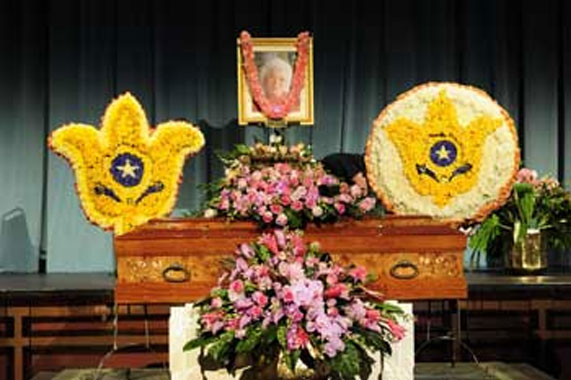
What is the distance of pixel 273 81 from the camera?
11.4ft

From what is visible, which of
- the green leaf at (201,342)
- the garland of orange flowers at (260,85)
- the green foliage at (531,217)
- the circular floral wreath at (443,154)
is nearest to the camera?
the green leaf at (201,342)

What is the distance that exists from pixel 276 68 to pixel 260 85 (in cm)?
8

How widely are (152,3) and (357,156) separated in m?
1.17

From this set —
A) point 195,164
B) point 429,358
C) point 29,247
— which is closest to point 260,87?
point 195,164

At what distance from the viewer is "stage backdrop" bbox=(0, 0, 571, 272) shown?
436 centimetres

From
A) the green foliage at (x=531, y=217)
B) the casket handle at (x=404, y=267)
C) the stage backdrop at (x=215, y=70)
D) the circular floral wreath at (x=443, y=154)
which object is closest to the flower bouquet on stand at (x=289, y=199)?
the casket handle at (x=404, y=267)

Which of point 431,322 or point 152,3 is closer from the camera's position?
point 431,322

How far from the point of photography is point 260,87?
137 inches

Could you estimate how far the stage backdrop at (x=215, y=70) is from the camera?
4363mm

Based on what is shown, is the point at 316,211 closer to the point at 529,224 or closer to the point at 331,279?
the point at 331,279

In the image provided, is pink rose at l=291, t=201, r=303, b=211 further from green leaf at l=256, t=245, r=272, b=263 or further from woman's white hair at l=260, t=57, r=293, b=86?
woman's white hair at l=260, t=57, r=293, b=86

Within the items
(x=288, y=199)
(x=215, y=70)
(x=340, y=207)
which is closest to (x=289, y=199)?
(x=288, y=199)

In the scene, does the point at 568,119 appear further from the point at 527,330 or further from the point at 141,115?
→ the point at 141,115

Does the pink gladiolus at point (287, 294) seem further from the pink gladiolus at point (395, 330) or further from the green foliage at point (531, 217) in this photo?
the green foliage at point (531, 217)
